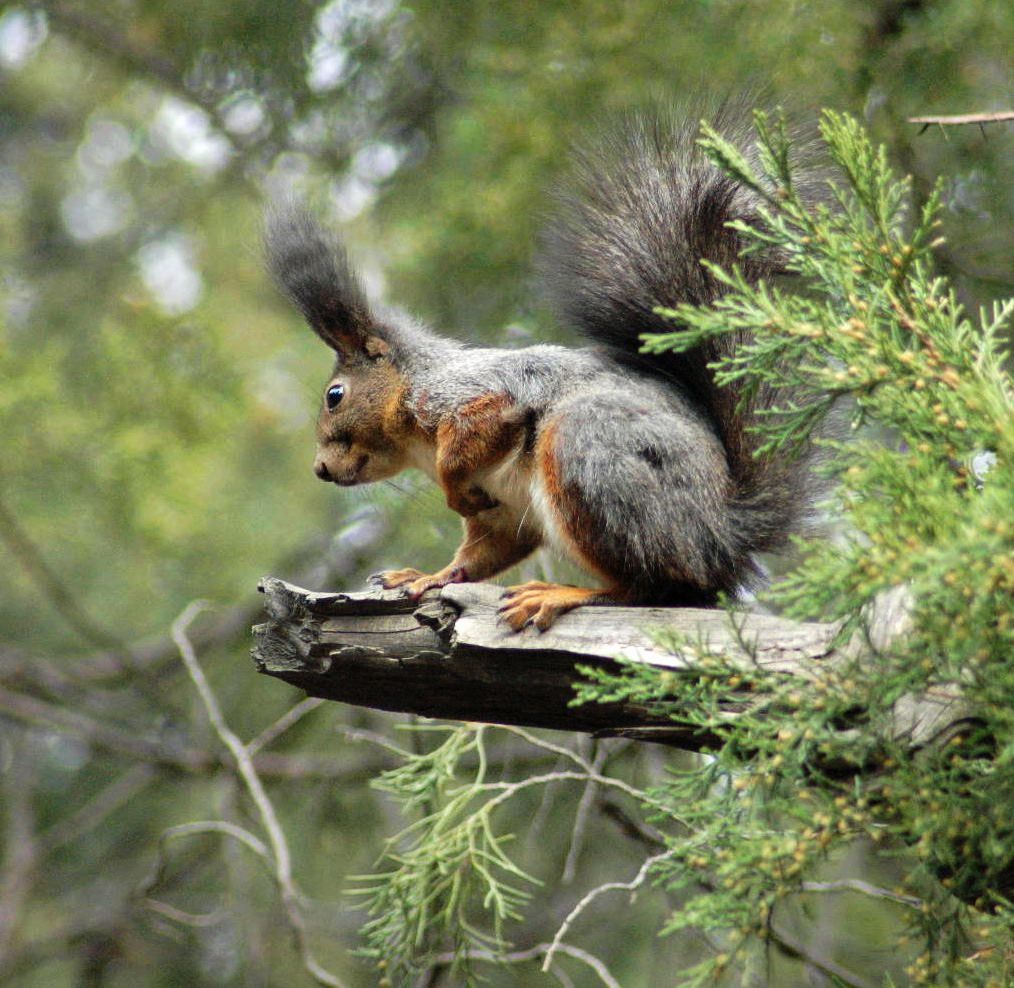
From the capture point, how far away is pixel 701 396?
6.37ft

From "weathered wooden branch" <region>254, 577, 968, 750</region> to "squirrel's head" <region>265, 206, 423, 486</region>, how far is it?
74 centimetres

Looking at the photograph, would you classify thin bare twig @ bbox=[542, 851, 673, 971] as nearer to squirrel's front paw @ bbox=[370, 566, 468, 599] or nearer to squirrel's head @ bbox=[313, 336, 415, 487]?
squirrel's front paw @ bbox=[370, 566, 468, 599]

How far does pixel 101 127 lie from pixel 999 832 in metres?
5.75

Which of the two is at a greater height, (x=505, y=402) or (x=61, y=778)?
(x=505, y=402)

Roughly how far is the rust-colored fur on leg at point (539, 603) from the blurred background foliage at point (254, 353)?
0.58m

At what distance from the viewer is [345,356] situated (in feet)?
8.02

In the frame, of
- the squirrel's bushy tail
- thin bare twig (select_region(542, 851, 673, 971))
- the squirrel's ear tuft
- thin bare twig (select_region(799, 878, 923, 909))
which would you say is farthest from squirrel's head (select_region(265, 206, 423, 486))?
thin bare twig (select_region(799, 878, 923, 909))

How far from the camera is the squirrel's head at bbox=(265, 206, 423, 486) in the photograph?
7.48 ft

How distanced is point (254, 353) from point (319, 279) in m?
2.57

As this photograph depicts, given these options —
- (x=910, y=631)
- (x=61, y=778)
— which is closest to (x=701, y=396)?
(x=910, y=631)

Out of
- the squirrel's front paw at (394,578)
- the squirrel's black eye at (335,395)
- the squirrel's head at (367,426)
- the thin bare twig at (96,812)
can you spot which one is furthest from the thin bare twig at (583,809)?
the thin bare twig at (96,812)

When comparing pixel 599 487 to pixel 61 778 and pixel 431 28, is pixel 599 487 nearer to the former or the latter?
pixel 431 28

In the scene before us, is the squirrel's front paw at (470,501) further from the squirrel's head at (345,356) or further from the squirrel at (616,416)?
the squirrel's head at (345,356)

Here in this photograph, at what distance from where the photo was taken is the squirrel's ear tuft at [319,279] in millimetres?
2260
